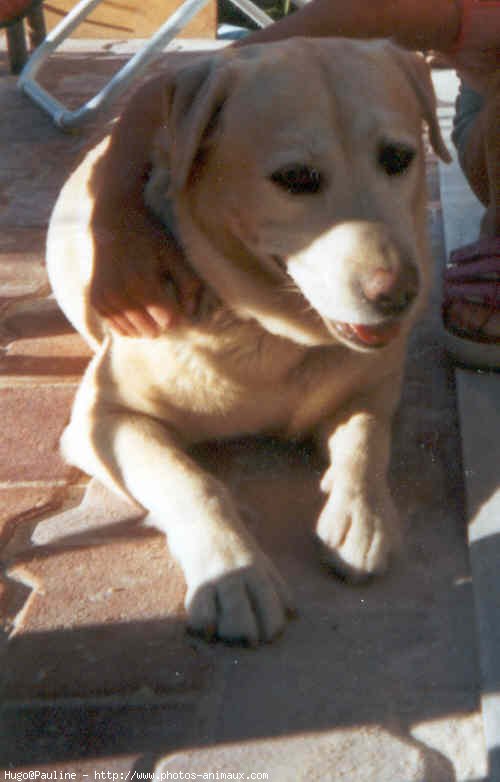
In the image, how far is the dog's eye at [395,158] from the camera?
5.74 ft

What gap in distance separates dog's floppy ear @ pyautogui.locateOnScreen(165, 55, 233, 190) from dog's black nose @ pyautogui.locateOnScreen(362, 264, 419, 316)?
43 cm

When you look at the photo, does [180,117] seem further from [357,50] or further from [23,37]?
[23,37]

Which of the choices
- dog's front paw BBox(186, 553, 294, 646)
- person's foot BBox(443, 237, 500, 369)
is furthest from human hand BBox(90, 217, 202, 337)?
person's foot BBox(443, 237, 500, 369)

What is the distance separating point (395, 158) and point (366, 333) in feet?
1.06

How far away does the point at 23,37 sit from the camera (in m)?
5.26

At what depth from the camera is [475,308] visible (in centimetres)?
240

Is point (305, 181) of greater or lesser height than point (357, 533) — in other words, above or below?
above

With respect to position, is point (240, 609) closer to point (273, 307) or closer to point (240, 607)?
point (240, 607)

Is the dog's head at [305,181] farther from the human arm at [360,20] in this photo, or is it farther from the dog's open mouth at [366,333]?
the human arm at [360,20]

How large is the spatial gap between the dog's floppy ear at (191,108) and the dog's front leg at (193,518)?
0.52m

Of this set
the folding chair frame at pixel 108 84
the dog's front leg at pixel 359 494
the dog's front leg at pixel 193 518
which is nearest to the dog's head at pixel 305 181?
the dog's front leg at pixel 359 494

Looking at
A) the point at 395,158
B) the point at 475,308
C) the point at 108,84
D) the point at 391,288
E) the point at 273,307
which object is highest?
the point at 395,158

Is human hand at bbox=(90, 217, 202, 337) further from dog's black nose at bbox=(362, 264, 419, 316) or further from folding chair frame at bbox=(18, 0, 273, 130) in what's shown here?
folding chair frame at bbox=(18, 0, 273, 130)

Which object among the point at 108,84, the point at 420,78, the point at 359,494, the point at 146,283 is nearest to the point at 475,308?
the point at 420,78
